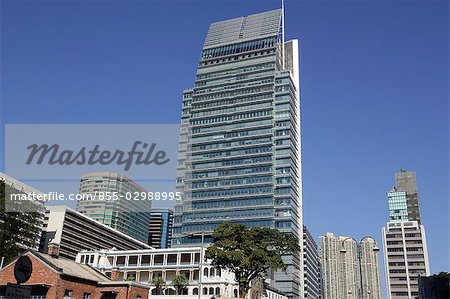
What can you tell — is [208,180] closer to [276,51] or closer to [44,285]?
[276,51]

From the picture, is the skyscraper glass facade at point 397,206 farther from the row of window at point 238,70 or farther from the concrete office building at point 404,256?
the row of window at point 238,70

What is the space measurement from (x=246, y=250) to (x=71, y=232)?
10943 centimetres

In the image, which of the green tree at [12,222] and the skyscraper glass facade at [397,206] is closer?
the green tree at [12,222]

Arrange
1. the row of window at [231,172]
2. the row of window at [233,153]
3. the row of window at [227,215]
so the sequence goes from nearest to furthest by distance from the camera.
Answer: the row of window at [227,215]
the row of window at [231,172]
the row of window at [233,153]

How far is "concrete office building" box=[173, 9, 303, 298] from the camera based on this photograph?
138000 millimetres

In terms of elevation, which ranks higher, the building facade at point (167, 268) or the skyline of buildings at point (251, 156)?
the skyline of buildings at point (251, 156)

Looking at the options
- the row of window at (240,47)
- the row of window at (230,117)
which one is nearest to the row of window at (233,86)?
the row of window at (230,117)

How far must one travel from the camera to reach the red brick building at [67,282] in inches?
1368

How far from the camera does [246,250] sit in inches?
2299

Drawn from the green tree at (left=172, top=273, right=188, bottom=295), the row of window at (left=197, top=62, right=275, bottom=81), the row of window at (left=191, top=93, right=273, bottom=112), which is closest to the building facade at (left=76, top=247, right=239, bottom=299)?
the green tree at (left=172, top=273, right=188, bottom=295)

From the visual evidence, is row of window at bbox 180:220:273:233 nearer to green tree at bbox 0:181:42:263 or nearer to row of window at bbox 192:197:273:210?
row of window at bbox 192:197:273:210

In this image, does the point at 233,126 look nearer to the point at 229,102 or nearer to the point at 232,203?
the point at 229,102

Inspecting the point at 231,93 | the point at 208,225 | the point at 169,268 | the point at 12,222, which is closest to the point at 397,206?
the point at 231,93

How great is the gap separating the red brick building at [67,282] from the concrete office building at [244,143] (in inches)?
3550
